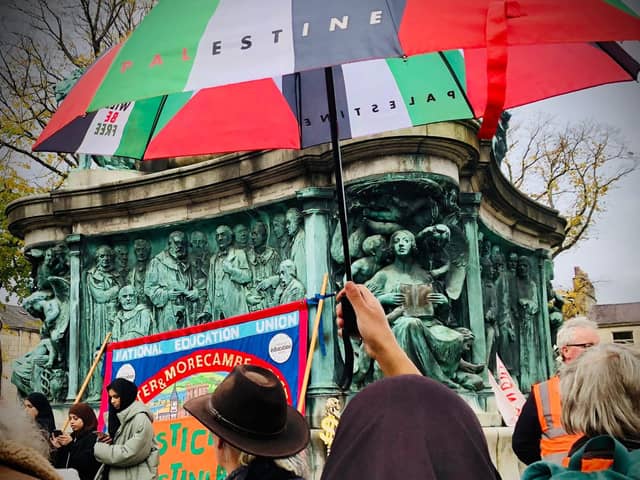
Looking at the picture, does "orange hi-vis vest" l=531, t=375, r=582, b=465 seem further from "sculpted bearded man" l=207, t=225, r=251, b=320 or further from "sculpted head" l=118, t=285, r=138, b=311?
"sculpted head" l=118, t=285, r=138, b=311

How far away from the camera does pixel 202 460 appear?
9086 millimetres

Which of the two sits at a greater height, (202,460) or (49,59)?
(49,59)

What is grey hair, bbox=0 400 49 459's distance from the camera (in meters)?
1.88

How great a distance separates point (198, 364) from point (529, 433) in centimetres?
625

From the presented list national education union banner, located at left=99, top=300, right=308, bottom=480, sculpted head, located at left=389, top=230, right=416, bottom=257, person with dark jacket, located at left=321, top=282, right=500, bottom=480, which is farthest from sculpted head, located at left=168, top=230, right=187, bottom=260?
person with dark jacket, located at left=321, top=282, right=500, bottom=480

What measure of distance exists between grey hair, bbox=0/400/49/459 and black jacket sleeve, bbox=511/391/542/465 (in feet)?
9.06

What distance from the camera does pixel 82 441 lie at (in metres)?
6.87

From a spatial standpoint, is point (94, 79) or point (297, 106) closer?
point (94, 79)

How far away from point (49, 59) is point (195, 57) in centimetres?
2301

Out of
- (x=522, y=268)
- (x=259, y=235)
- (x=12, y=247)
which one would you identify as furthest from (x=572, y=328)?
(x=12, y=247)

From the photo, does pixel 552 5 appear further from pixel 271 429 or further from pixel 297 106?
pixel 297 106

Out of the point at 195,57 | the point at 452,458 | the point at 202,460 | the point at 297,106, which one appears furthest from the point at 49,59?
the point at 452,458

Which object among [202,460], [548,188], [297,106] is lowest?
→ [202,460]

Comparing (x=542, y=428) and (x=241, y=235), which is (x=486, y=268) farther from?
(x=542, y=428)
